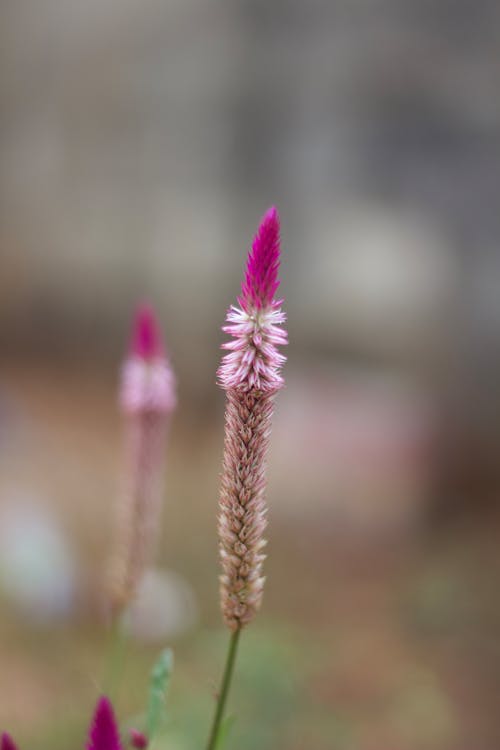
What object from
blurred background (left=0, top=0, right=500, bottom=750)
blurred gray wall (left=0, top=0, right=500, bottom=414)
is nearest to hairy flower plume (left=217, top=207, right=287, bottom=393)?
blurred background (left=0, top=0, right=500, bottom=750)

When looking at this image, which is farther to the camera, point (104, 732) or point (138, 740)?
point (138, 740)

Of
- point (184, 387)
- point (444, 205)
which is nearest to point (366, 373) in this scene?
point (444, 205)

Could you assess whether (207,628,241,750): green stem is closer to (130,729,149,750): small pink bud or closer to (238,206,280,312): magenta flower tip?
(130,729,149,750): small pink bud

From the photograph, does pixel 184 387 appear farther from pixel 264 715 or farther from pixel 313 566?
pixel 264 715

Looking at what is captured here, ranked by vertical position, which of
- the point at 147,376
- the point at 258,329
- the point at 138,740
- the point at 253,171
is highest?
the point at 253,171

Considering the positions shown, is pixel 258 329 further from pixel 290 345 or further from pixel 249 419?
pixel 290 345

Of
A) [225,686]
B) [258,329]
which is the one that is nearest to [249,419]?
[258,329]

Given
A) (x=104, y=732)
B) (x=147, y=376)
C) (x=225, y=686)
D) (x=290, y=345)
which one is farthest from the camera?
(x=290, y=345)

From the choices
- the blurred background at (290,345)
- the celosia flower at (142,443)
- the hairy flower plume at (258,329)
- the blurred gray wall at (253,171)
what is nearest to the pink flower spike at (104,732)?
the hairy flower plume at (258,329)
